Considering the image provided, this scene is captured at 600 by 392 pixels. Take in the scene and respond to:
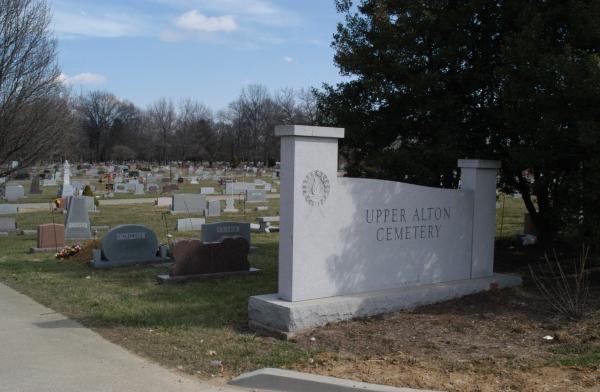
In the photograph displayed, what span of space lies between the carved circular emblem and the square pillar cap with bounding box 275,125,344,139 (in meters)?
0.43

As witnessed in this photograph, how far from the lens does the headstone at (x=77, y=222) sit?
16109 millimetres

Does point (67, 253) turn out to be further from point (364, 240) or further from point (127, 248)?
point (364, 240)

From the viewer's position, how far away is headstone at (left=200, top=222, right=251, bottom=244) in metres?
12.3

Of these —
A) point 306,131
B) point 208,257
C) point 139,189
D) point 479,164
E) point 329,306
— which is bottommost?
point 329,306

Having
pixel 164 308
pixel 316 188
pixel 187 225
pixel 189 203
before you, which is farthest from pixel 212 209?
pixel 316 188

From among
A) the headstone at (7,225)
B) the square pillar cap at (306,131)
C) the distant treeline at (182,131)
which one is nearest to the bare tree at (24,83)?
the headstone at (7,225)

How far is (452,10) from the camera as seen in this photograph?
35.4 ft

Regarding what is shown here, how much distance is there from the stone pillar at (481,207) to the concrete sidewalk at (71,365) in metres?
4.98

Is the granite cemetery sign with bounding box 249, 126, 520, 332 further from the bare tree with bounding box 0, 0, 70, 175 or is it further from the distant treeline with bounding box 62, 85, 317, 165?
the distant treeline with bounding box 62, 85, 317, 165

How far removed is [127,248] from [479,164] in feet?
22.3

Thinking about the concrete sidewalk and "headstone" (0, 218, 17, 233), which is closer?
the concrete sidewalk

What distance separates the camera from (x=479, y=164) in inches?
344

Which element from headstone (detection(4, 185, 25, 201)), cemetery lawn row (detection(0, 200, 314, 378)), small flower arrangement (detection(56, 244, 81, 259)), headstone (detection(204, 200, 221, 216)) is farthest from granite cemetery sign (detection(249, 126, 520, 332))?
headstone (detection(4, 185, 25, 201))

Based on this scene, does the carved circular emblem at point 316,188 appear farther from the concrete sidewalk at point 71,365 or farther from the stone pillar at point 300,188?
the concrete sidewalk at point 71,365
